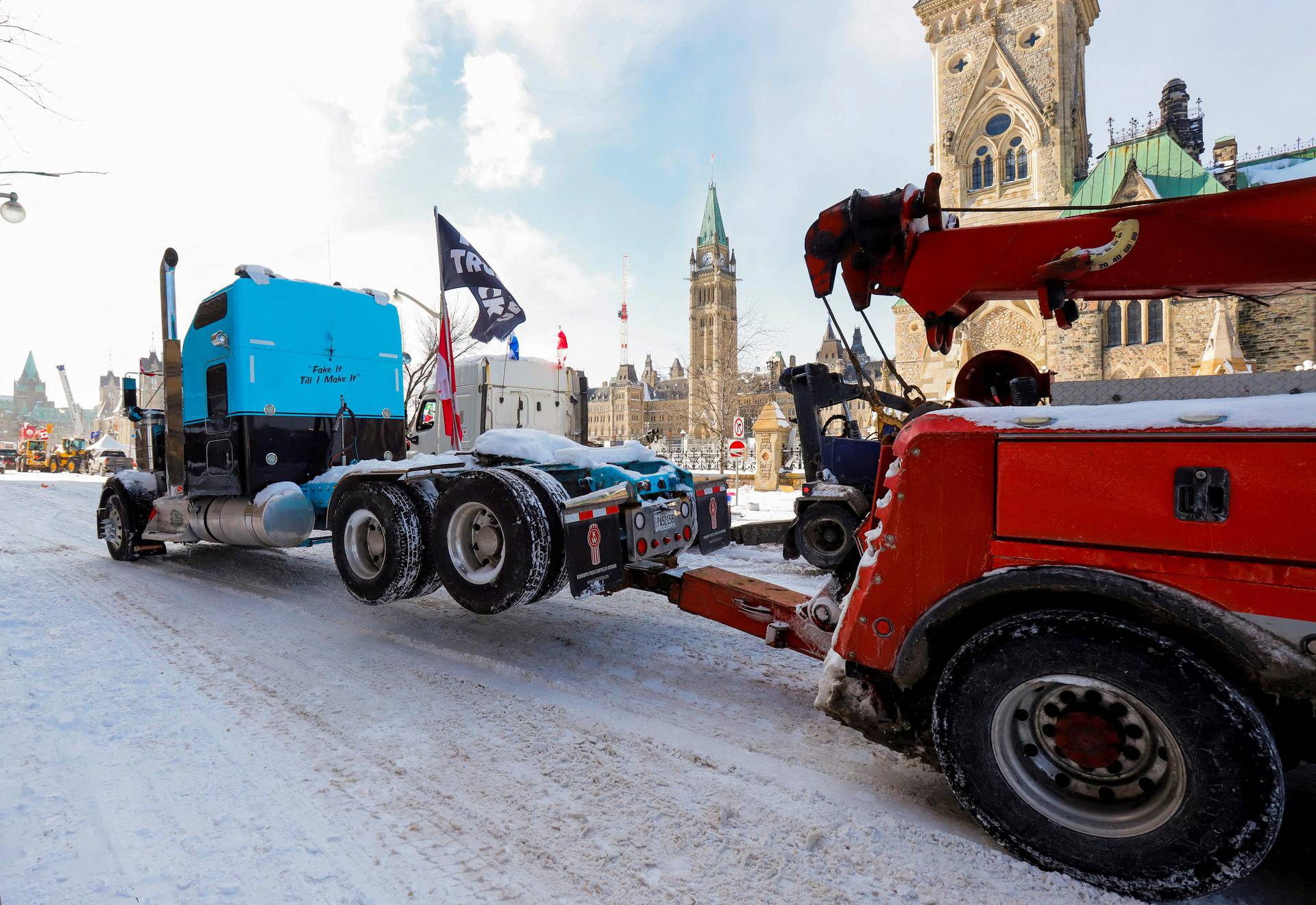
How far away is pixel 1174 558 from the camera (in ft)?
6.53

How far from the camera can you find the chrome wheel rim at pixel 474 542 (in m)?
4.26

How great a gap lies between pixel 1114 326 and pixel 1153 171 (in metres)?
9.48

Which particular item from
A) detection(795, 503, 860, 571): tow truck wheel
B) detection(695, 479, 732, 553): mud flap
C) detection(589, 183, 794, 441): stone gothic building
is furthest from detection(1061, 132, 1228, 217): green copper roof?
detection(695, 479, 732, 553): mud flap

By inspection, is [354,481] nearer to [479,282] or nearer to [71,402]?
[479,282]

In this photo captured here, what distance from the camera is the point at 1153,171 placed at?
1287 inches

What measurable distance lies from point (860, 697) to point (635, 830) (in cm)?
103

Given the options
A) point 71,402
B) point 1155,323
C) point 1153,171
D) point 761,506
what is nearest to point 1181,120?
point 1153,171

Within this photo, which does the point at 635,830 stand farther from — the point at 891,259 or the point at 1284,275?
the point at 1284,275

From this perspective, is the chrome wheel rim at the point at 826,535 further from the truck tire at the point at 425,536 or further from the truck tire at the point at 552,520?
the truck tire at the point at 425,536

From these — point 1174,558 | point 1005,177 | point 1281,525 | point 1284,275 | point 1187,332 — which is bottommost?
point 1174,558

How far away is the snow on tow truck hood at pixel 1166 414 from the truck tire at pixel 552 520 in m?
2.45

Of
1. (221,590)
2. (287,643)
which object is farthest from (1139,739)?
(221,590)

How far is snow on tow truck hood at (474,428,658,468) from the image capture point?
4.68m

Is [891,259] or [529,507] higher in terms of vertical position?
[891,259]
